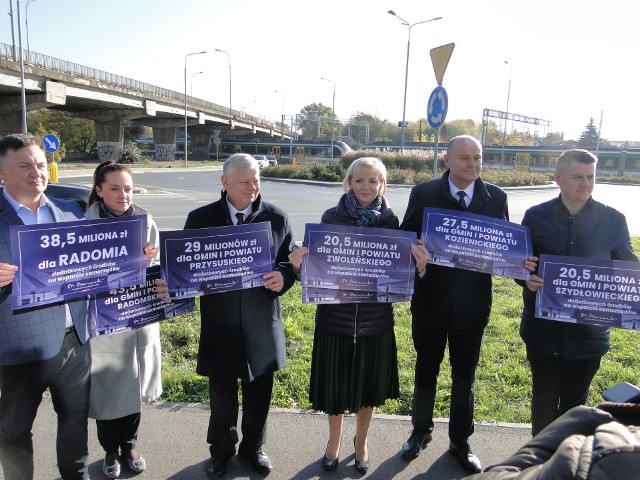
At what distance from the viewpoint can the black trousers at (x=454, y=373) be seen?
356 cm

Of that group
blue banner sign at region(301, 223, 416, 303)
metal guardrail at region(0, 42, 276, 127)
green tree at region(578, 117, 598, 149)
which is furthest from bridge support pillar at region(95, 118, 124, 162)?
green tree at region(578, 117, 598, 149)

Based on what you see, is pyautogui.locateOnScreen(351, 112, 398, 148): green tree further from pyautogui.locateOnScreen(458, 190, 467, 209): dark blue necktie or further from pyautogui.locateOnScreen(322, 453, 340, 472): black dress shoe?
pyautogui.locateOnScreen(322, 453, 340, 472): black dress shoe

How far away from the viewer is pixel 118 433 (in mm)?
3311

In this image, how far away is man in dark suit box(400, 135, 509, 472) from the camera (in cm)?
346

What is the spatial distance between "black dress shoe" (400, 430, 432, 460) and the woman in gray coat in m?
1.84

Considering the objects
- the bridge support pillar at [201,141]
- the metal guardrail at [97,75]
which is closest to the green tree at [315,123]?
the bridge support pillar at [201,141]

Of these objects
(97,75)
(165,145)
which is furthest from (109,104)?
(165,145)

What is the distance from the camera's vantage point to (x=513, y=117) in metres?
61.1

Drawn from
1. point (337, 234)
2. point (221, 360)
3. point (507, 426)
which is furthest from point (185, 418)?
point (507, 426)

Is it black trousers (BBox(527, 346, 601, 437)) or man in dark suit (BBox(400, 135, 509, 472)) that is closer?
black trousers (BBox(527, 346, 601, 437))

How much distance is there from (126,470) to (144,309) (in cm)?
113

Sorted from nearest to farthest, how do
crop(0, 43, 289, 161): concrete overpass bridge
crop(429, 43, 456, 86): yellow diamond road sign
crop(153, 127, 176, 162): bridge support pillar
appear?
crop(429, 43, 456, 86): yellow diamond road sign, crop(0, 43, 289, 161): concrete overpass bridge, crop(153, 127, 176, 162): bridge support pillar

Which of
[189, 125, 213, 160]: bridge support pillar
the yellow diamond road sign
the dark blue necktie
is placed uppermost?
[189, 125, 213, 160]: bridge support pillar

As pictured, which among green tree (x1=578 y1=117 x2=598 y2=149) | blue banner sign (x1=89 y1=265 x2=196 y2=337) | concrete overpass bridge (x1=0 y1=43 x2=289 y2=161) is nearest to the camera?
blue banner sign (x1=89 y1=265 x2=196 y2=337)
